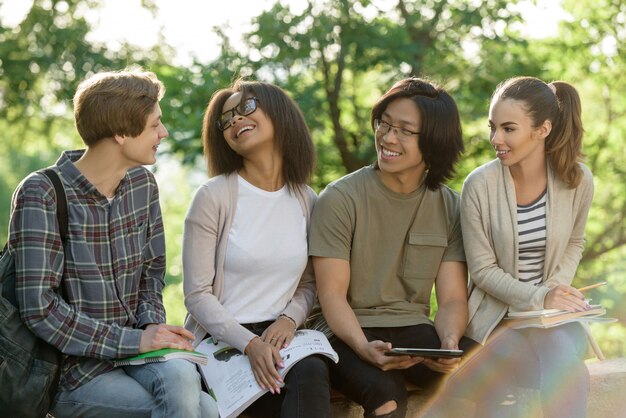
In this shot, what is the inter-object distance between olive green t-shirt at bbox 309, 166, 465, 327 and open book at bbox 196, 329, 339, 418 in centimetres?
30

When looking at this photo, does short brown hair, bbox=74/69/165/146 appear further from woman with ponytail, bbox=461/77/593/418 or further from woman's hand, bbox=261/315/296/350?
woman with ponytail, bbox=461/77/593/418

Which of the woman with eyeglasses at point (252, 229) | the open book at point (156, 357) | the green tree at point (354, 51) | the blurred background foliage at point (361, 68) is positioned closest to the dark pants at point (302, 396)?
the woman with eyeglasses at point (252, 229)

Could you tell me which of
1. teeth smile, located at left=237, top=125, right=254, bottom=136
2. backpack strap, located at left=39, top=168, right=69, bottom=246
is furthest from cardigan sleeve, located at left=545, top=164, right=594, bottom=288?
backpack strap, located at left=39, top=168, right=69, bottom=246

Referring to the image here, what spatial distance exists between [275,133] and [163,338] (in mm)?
936

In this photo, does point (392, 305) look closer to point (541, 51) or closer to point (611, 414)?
point (611, 414)

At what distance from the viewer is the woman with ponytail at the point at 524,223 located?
11.2 ft

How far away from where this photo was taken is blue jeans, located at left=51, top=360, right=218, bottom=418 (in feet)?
8.99

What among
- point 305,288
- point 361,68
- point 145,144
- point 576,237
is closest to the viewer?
point 145,144

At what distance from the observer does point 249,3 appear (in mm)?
8453

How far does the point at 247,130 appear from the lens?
332 cm

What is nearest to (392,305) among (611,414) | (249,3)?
(611,414)

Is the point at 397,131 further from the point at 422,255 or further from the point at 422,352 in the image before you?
the point at 422,352

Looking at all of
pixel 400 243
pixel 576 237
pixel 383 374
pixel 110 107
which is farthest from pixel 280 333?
pixel 576 237

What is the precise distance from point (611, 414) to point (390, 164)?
1.56m
